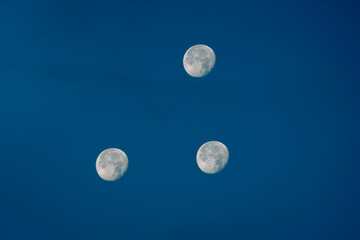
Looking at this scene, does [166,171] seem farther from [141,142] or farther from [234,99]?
[234,99]

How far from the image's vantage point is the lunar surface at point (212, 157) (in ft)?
22.3

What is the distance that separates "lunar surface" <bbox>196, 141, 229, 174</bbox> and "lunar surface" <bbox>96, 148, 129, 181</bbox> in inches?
50.1

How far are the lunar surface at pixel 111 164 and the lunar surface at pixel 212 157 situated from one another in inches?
50.1

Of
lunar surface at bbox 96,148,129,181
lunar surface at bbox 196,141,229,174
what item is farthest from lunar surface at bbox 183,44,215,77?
lunar surface at bbox 96,148,129,181

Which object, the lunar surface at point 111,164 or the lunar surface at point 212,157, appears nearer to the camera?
→ the lunar surface at point 212,157

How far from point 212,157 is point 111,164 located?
168 centimetres

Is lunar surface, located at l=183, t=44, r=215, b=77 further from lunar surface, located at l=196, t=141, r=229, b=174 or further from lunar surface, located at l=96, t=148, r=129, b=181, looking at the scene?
lunar surface, located at l=96, t=148, r=129, b=181

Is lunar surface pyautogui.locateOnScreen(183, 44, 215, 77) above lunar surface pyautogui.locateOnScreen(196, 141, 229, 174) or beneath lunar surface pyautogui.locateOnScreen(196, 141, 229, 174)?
above

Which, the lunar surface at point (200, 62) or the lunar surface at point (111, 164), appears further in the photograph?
the lunar surface at point (111, 164)

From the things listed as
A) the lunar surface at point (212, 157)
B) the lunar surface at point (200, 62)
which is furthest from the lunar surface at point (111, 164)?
the lunar surface at point (200, 62)

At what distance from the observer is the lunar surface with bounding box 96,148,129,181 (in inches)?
272

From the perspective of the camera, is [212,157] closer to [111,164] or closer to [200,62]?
[200,62]

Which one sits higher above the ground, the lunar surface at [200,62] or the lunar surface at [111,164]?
the lunar surface at [200,62]

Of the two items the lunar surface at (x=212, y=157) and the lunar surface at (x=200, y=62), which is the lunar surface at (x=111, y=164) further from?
the lunar surface at (x=200, y=62)
